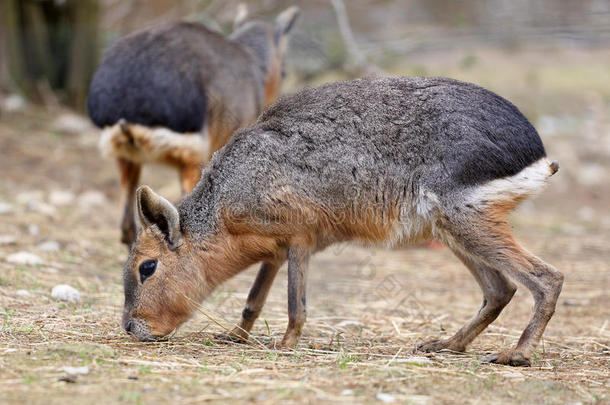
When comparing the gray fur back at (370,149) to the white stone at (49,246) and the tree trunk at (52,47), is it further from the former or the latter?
the tree trunk at (52,47)

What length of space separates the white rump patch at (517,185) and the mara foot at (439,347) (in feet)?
3.10

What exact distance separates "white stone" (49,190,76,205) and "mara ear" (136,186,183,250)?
4.86 meters

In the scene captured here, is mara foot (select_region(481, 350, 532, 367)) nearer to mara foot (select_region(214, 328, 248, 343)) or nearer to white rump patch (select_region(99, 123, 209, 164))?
mara foot (select_region(214, 328, 248, 343))

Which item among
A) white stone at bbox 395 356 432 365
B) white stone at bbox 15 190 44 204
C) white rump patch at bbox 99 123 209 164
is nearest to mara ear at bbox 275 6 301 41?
white rump patch at bbox 99 123 209 164

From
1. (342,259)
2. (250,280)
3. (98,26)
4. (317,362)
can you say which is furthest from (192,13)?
(317,362)

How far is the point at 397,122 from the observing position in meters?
4.66

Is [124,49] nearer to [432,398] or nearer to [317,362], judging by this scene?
[317,362]

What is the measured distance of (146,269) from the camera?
187 inches

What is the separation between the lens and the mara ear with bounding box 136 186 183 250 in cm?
467

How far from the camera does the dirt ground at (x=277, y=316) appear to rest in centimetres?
354

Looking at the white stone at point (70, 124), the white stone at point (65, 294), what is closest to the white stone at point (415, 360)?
the white stone at point (65, 294)

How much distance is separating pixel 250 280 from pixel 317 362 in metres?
3.29

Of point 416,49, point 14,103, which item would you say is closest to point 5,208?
point 14,103

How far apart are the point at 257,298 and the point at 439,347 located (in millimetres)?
1152
